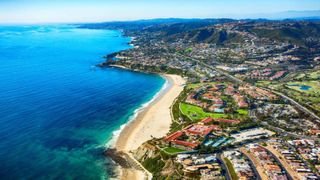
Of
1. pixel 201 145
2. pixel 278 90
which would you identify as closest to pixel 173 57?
pixel 278 90

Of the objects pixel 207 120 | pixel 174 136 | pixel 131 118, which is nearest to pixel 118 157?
pixel 174 136

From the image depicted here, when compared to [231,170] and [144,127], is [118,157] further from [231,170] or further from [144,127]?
[231,170]

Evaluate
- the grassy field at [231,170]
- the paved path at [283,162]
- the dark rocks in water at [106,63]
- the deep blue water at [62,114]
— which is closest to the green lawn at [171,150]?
the grassy field at [231,170]

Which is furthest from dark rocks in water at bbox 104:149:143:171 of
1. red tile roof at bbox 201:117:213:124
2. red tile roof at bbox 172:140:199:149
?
red tile roof at bbox 201:117:213:124

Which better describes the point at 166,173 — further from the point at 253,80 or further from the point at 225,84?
the point at 253,80

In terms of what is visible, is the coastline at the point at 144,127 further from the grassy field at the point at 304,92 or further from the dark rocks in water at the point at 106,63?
the dark rocks in water at the point at 106,63

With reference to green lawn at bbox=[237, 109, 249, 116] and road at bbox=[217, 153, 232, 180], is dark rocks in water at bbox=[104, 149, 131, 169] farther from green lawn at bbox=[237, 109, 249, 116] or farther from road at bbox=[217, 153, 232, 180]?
green lawn at bbox=[237, 109, 249, 116]

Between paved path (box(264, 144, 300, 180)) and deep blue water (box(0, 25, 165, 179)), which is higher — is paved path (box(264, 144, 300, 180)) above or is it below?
above
